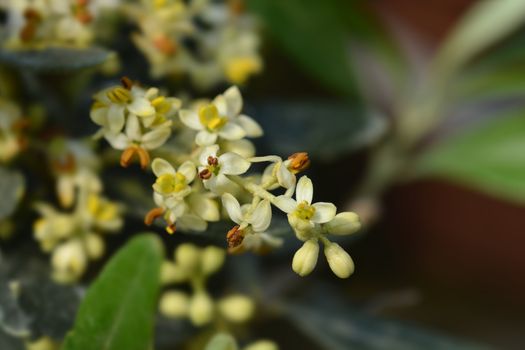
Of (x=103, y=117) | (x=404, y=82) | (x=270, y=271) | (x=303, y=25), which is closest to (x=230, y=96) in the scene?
(x=103, y=117)

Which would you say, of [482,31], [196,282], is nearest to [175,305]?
[196,282]

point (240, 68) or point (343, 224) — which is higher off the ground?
point (240, 68)

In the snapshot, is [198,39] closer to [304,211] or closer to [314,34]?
[314,34]

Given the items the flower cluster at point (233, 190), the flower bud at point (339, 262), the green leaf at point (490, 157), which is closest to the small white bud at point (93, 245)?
the flower cluster at point (233, 190)

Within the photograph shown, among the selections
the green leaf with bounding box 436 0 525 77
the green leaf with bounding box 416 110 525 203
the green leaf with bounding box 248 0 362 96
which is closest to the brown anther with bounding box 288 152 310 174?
the green leaf with bounding box 248 0 362 96

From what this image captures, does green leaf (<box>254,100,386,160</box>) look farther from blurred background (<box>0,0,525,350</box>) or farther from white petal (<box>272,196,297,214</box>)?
white petal (<box>272,196,297,214</box>)

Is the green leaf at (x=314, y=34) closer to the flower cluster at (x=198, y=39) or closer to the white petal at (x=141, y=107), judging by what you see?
the flower cluster at (x=198, y=39)
